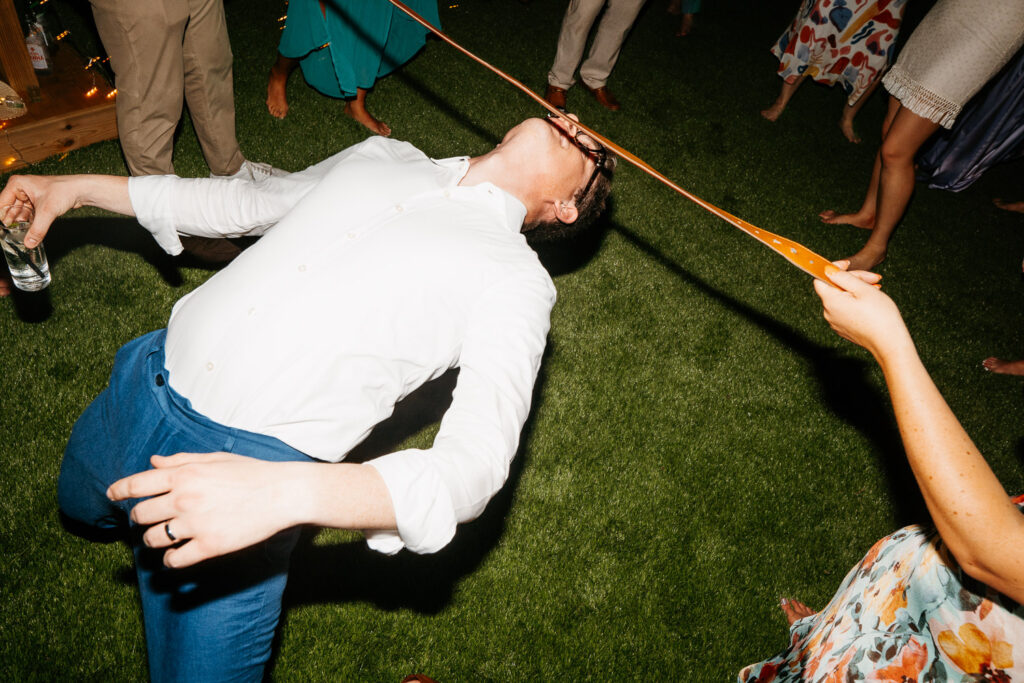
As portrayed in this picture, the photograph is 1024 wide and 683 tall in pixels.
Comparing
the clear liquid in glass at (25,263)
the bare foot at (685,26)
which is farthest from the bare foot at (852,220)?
the clear liquid in glass at (25,263)

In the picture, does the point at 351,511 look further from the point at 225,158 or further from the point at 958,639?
the point at 225,158

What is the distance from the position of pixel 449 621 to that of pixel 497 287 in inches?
58.5

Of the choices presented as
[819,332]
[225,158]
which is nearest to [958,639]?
[819,332]

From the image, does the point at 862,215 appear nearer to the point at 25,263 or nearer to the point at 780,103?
the point at 780,103

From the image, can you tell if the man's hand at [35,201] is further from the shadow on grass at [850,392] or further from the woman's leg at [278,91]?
the shadow on grass at [850,392]

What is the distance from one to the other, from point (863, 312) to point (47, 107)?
157 inches

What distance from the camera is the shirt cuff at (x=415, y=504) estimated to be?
1.06 m

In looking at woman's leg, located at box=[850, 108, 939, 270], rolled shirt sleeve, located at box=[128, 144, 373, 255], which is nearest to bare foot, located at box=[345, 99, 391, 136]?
rolled shirt sleeve, located at box=[128, 144, 373, 255]

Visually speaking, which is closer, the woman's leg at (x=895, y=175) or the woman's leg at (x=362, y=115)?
the woman's leg at (x=895, y=175)

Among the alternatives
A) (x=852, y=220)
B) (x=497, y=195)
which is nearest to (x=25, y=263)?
(x=497, y=195)

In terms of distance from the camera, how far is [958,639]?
4.82 feet

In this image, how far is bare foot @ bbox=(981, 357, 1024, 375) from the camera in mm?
3811

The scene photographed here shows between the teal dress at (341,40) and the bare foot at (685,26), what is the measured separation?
3057 millimetres

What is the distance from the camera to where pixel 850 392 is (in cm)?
354
